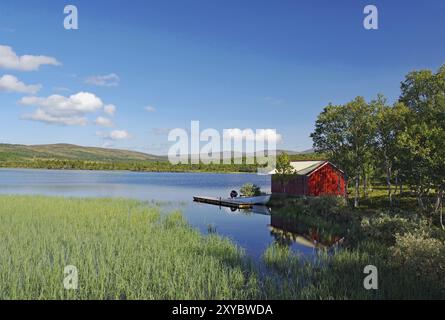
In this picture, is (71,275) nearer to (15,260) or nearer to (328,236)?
(15,260)

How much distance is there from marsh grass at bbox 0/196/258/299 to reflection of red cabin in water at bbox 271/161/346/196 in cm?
2708

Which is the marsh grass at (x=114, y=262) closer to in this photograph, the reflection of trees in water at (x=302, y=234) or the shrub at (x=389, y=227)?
the reflection of trees in water at (x=302, y=234)

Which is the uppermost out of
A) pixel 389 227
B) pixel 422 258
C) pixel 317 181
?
pixel 317 181

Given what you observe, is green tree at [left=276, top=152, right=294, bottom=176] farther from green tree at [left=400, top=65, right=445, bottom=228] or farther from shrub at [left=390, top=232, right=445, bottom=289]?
shrub at [left=390, top=232, right=445, bottom=289]

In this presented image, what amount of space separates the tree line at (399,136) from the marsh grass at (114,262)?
18844mm

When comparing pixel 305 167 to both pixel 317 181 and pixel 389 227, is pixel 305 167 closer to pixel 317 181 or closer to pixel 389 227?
pixel 317 181

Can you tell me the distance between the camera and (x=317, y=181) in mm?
50094

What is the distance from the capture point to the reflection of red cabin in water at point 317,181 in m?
49.6

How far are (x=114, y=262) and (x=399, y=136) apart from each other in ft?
84.0

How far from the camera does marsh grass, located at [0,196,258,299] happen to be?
531 inches

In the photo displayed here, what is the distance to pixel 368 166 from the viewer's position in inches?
1889

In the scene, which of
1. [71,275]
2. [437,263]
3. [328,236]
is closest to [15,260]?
[71,275]

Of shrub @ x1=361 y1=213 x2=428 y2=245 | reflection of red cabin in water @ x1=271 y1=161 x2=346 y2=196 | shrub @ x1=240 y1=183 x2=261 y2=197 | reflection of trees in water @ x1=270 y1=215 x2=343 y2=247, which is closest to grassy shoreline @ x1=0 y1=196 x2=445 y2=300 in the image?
shrub @ x1=361 y1=213 x2=428 y2=245

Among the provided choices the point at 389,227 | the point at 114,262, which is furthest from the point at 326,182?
the point at 114,262
